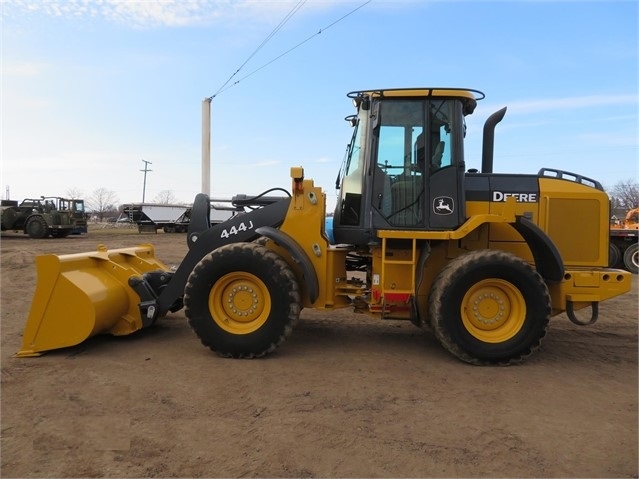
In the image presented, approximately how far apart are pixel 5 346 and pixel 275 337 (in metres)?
3.02

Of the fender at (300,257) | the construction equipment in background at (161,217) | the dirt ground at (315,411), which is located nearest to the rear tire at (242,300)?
the fender at (300,257)

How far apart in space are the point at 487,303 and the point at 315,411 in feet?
7.42

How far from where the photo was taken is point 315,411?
12.5 feet

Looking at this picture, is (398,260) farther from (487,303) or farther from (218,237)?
(218,237)

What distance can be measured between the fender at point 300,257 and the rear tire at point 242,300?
0.43ft

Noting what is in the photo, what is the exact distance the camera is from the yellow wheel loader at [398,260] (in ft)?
16.3

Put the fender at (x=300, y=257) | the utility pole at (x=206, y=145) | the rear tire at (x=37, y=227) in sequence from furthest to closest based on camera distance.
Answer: the rear tire at (x=37, y=227), the utility pole at (x=206, y=145), the fender at (x=300, y=257)

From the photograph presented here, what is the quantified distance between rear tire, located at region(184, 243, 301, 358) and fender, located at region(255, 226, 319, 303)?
0.13 m

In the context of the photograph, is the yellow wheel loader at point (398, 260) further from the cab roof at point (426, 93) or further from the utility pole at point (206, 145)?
the utility pole at point (206, 145)

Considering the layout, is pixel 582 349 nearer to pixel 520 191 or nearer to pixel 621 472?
pixel 520 191

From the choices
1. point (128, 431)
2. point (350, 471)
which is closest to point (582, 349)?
point (350, 471)

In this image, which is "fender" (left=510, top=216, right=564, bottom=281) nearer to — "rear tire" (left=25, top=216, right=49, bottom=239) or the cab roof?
the cab roof

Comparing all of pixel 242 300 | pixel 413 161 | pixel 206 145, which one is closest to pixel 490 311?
pixel 413 161

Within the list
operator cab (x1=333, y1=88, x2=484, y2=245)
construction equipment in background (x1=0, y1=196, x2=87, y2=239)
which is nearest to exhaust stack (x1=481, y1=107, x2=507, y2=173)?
operator cab (x1=333, y1=88, x2=484, y2=245)
